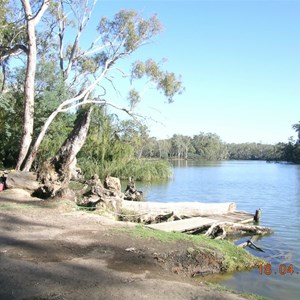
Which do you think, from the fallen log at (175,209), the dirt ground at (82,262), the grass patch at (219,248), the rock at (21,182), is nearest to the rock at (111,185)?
the fallen log at (175,209)

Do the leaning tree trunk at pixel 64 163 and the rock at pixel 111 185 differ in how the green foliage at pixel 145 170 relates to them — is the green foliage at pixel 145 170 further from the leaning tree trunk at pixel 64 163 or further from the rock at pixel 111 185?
the leaning tree trunk at pixel 64 163

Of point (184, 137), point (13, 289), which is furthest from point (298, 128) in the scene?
point (13, 289)

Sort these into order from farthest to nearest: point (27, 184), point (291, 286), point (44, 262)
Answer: point (27, 184), point (291, 286), point (44, 262)

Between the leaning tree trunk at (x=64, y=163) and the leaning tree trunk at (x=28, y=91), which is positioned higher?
the leaning tree trunk at (x=28, y=91)

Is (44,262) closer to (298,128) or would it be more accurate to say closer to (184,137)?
(298,128)

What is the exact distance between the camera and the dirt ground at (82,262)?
15.1 ft

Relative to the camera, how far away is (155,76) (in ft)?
84.9

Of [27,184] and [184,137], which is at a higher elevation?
[184,137]

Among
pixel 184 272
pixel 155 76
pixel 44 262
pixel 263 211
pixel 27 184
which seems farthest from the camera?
pixel 155 76

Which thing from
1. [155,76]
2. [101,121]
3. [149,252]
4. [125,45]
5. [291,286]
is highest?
[125,45]

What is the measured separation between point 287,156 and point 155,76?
88.5 m
